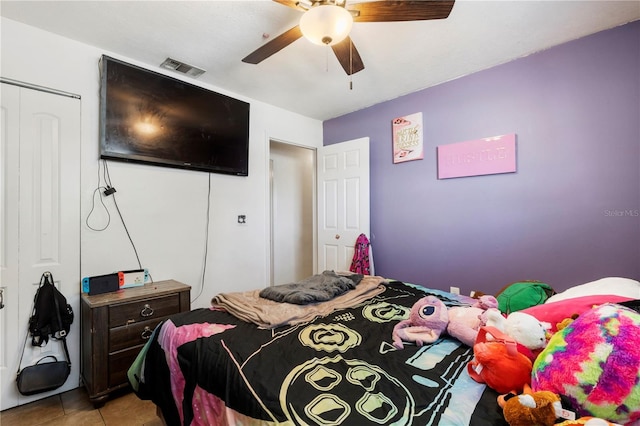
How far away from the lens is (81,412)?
1.81 m

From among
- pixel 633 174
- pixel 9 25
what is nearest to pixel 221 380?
pixel 9 25

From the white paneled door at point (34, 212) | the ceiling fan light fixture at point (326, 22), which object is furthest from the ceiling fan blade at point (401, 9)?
the white paneled door at point (34, 212)

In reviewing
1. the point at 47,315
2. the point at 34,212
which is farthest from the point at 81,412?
the point at 34,212

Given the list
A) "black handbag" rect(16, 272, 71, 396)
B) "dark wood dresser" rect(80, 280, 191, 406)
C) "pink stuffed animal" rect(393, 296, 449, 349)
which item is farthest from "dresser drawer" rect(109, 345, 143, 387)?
"pink stuffed animal" rect(393, 296, 449, 349)

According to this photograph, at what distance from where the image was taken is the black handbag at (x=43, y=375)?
5.88 feet

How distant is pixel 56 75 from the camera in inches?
80.7

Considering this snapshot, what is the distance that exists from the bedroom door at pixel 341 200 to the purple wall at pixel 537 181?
0.43 metres

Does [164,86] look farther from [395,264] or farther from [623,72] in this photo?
[623,72]

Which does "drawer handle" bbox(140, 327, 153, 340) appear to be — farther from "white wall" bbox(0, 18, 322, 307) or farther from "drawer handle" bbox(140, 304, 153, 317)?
"white wall" bbox(0, 18, 322, 307)

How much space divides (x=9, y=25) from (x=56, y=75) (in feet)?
1.13

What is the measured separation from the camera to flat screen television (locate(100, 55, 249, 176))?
2188 mm

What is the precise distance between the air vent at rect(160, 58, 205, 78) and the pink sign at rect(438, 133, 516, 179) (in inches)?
95.3

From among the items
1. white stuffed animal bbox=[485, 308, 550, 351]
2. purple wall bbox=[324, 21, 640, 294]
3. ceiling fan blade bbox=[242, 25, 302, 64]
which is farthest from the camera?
purple wall bbox=[324, 21, 640, 294]

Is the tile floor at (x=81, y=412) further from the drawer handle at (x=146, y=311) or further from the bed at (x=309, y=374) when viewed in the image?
the drawer handle at (x=146, y=311)
